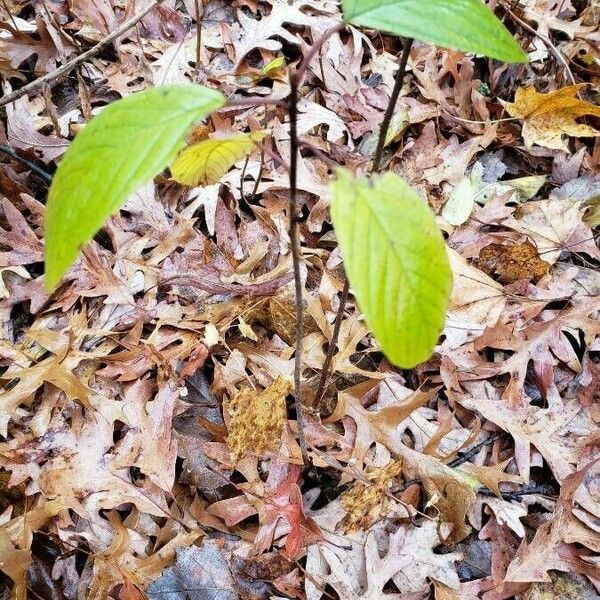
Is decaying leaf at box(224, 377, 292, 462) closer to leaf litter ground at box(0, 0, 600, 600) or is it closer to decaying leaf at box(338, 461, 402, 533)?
leaf litter ground at box(0, 0, 600, 600)

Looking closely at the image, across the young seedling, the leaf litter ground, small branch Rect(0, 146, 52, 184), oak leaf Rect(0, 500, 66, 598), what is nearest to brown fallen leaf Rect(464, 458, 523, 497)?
the leaf litter ground

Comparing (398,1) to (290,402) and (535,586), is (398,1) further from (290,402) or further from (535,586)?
(535,586)

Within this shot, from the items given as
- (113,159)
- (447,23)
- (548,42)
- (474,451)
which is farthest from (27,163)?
(548,42)

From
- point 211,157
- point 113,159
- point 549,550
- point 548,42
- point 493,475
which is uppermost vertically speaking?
point 113,159

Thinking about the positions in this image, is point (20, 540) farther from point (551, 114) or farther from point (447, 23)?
point (551, 114)

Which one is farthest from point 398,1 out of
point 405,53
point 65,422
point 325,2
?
point 325,2
